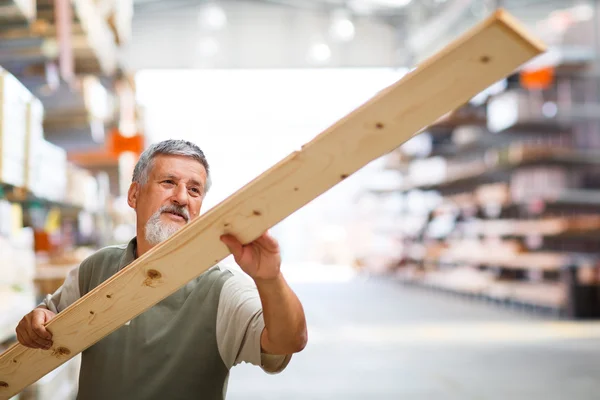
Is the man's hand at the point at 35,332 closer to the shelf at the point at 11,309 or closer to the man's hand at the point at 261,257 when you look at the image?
the man's hand at the point at 261,257

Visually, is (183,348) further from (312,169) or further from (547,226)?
(547,226)

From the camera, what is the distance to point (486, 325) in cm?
765

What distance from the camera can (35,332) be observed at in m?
1.25

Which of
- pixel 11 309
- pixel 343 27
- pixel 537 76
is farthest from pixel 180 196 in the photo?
pixel 343 27

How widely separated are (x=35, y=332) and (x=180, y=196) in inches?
12.8

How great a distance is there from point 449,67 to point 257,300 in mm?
583

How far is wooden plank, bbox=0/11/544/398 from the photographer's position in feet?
2.87

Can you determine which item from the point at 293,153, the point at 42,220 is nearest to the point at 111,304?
the point at 293,153

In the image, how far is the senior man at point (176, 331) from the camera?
127 centimetres

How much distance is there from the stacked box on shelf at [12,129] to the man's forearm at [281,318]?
1458 mm

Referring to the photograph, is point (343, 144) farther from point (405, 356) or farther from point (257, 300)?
point (405, 356)

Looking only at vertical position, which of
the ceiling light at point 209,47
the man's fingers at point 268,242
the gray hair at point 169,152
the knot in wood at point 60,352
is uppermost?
the ceiling light at point 209,47

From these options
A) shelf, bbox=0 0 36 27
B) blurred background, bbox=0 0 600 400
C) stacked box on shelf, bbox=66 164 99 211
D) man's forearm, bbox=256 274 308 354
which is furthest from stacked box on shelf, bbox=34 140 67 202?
man's forearm, bbox=256 274 308 354

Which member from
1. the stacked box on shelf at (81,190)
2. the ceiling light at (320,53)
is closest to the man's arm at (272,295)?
the stacked box on shelf at (81,190)
